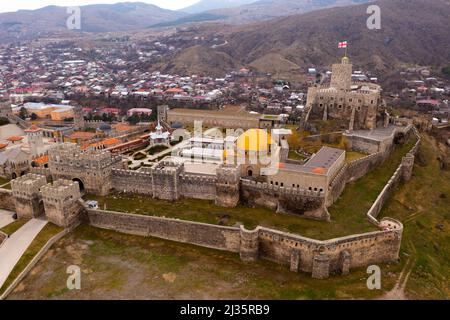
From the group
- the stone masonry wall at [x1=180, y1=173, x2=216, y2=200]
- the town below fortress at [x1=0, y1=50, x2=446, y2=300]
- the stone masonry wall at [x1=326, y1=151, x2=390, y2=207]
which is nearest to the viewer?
the town below fortress at [x1=0, y1=50, x2=446, y2=300]

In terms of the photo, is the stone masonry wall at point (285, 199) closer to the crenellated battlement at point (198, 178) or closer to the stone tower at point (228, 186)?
the stone tower at point (228, 186)

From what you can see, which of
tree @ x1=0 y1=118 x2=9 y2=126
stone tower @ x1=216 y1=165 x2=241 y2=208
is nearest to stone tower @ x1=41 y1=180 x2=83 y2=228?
stone tower @ x1=216 y1=165 x2=241 y2=208

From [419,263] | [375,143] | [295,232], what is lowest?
[419,263]

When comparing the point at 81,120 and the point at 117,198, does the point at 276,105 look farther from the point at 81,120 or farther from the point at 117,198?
the point at 117,198

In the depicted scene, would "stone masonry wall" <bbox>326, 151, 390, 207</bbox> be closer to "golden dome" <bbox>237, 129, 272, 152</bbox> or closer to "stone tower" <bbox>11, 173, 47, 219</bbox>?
"golden dome" <bbox>237, 129, 272, 152</bbox>
